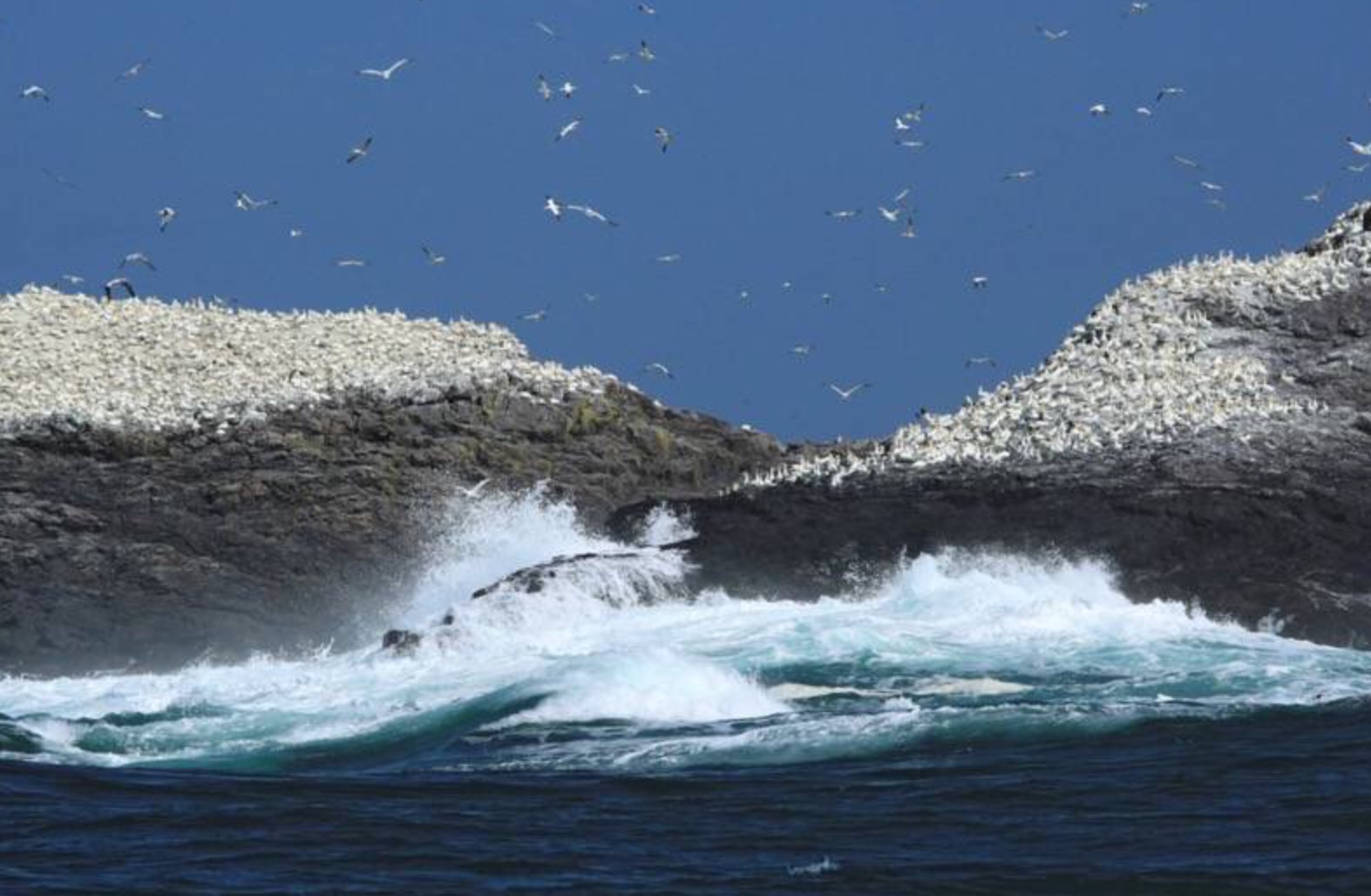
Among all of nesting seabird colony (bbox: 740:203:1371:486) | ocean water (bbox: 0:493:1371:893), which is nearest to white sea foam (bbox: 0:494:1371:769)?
ocean water (bbox: 0:493:1371:893)

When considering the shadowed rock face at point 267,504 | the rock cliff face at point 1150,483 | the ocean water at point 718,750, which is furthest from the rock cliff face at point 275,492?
the rock cliff face at point 1150,483

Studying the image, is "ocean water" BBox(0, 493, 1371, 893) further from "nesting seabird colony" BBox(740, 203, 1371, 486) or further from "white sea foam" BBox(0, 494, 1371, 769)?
"nesting seabird colony" BBox(740, 203, 1371, 486)

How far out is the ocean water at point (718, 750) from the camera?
20000 millimetres

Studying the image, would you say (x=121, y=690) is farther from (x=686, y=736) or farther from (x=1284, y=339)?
(x=1284, y=339)

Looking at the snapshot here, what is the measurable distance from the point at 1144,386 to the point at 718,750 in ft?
49.3

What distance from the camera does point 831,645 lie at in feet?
103

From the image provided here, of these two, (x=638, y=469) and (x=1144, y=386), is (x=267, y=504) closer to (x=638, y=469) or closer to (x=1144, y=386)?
(x=638, y=469)

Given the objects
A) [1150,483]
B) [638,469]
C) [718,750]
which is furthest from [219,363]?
[718,750]

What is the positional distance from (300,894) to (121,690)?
14.2 m

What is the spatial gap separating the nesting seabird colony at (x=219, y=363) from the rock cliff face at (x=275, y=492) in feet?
0.44

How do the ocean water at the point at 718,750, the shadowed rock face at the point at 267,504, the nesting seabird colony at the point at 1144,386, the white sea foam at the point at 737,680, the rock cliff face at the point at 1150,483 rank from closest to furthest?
the ocean water at the point at 718,750
the white sea foam at the point at 737,680
the rock cliff face at the point at 1150,483
the shadowed rock face at the point at 267,504
the nesting seabird colony at the point at 1144,386

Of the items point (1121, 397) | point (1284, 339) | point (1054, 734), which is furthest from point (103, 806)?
point (1284, 339)

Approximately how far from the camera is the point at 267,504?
3794 centimetres

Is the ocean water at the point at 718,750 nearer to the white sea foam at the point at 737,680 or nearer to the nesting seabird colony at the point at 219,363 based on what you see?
the white sea foam at the point at 737,680
